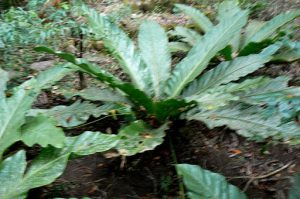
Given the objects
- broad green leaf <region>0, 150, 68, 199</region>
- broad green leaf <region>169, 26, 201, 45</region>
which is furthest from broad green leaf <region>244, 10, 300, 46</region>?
broad green leaf <region>0, 150, 68, 199</region>

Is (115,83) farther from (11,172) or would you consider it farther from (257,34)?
(257,34)

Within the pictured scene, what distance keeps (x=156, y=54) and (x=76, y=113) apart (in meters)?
0.79

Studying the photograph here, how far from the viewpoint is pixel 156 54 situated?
9.73 ft

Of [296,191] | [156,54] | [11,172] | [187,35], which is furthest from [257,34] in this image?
[11,172]

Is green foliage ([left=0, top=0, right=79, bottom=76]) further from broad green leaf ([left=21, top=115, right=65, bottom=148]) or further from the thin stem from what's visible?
the thin stem

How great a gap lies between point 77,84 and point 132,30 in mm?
985

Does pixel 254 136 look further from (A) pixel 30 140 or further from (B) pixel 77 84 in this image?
(B) pixel 77 84

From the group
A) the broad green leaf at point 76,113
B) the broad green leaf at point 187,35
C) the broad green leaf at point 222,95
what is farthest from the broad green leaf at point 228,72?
the broad green leaf at point 187,35

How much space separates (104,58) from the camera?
11.6 feet

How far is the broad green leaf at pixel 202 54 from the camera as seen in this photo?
8.97 ft

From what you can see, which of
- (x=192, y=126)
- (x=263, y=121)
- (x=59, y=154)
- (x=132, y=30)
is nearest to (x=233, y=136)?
(x=192, y=126)

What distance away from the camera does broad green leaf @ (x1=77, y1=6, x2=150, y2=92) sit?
9.32ft

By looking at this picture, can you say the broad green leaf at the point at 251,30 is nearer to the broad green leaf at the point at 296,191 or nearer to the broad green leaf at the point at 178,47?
the broad green leaf at the point at 178,47

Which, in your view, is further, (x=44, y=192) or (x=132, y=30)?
(x=132, y=30)
